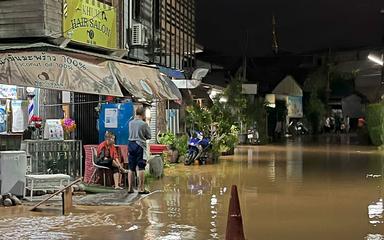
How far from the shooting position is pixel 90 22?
1523cm

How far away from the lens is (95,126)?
16641 mm

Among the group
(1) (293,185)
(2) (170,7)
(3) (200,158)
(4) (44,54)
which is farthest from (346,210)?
(2) (170,7)

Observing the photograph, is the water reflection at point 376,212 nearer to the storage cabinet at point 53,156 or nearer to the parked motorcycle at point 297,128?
the storage cabinet at point 53,156

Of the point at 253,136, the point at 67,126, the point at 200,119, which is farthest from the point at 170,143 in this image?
the point at 253,136

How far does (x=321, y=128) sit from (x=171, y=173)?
41447 mm

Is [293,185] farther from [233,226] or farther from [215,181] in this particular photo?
[233,226]

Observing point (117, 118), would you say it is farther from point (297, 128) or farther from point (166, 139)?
point (297, 128)

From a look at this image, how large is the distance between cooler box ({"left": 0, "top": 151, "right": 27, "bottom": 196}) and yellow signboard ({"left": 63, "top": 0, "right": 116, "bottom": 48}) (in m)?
3.21

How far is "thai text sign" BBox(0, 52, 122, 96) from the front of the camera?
1120cm

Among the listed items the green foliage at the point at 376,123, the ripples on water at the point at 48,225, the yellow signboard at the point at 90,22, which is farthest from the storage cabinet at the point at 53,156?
the green foliage at the point at 376,123

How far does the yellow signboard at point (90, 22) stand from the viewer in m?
14.3

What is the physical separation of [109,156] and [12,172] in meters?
2.43

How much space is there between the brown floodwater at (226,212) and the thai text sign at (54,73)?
7.92 feet

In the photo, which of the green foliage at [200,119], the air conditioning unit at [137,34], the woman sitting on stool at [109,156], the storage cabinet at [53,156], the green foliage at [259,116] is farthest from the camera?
the green foliage at [259,116]
